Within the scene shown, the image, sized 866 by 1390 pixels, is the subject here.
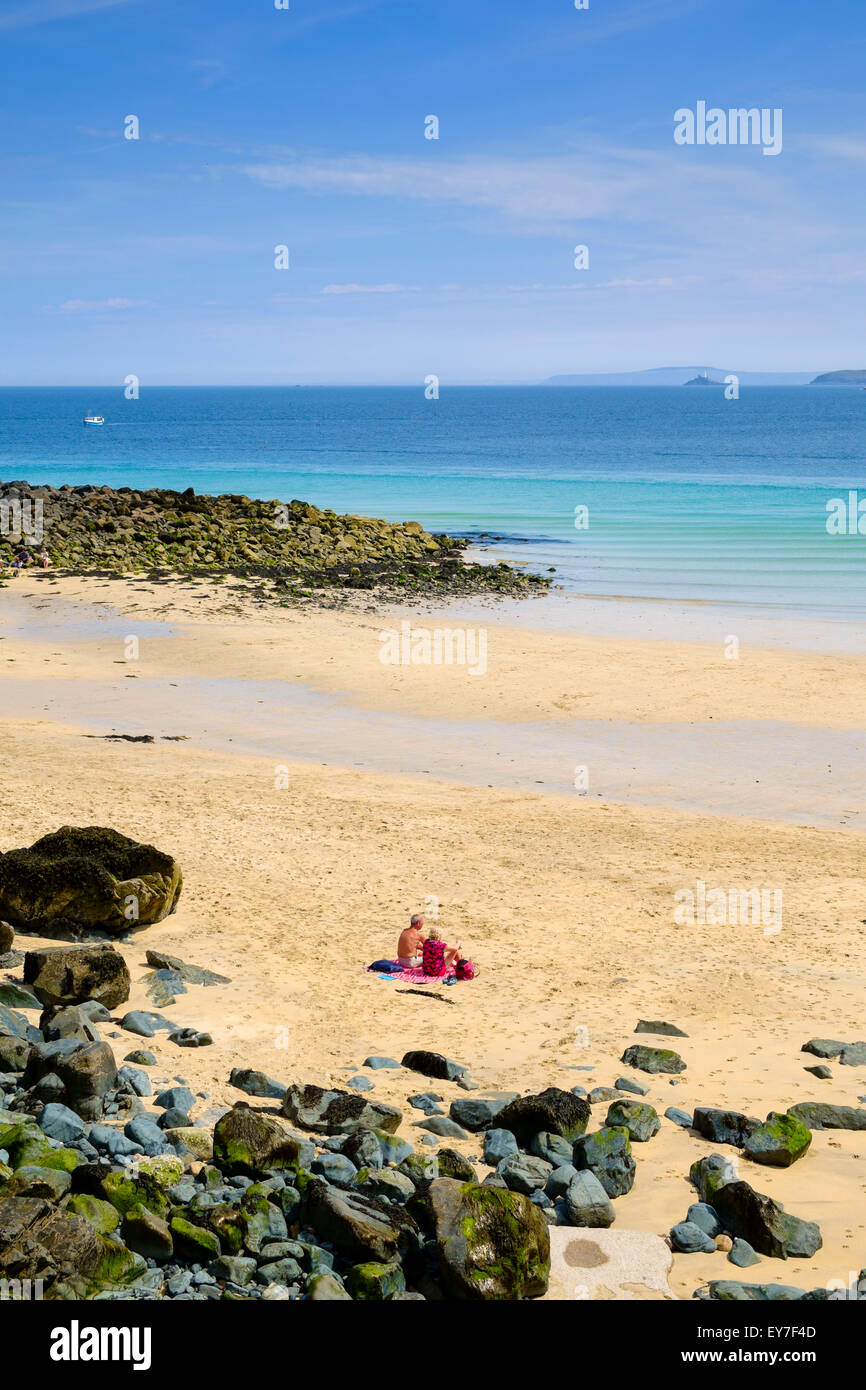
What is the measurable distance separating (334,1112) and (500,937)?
4860 mm

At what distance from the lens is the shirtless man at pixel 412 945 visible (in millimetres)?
12062

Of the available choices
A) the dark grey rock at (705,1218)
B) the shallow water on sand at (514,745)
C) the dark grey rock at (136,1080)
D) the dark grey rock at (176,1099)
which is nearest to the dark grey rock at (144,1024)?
the dark grey rock at (136,1080)

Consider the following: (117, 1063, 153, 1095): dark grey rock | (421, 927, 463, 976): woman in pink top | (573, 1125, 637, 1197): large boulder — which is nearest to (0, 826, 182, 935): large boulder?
(421, 927, 463, 976): woman in pink top

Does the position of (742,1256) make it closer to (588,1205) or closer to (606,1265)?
(606,1265)

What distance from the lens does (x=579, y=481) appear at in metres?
82.8

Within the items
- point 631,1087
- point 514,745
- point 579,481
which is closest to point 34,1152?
point 631,1087

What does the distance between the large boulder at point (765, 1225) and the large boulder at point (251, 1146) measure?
2.82 m

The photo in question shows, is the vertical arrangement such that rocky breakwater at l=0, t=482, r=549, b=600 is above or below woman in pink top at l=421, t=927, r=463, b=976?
above

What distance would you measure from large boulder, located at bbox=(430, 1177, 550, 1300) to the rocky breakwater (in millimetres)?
30991

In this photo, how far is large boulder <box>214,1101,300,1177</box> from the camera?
7719 millimetres

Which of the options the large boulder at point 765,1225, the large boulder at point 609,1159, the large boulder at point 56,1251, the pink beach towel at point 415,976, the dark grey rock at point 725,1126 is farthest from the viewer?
A: the pink beach towel at point 415,976

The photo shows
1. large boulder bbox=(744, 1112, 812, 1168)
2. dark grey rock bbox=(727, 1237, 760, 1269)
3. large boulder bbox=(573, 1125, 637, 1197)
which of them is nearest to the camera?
dark grey rock bbox=(727, 1237, 760, 1269)

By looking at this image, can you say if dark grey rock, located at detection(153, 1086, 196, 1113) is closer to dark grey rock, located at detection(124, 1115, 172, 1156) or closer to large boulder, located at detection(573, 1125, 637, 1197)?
dark grey rock, located at detection(124, 1115, 172, 1156)

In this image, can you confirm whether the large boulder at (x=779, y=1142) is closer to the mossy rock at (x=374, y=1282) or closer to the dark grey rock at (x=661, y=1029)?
Result: the dark grey rock at (x=661, y=1029)
